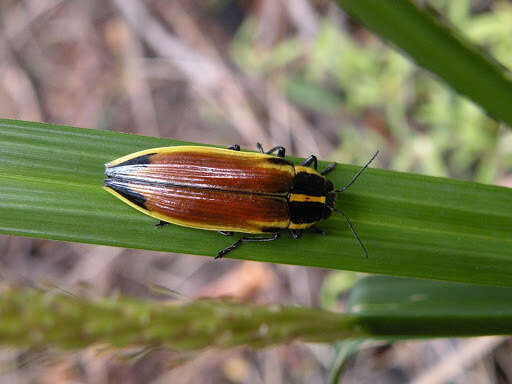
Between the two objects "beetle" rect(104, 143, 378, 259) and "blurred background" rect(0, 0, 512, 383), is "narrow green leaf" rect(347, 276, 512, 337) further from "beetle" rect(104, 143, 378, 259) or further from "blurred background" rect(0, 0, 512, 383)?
"blurred background" rect(0, 0, 512, 383)

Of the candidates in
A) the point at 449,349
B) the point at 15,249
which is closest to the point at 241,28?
the point at 15,249

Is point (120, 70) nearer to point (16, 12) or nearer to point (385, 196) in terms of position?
point (16, 12)


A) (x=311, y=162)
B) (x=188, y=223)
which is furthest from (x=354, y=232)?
(x=188, y=223)

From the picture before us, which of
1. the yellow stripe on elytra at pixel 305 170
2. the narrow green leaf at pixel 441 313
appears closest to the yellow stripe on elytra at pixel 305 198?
the yellow stripe on elytra at pixel 305 170

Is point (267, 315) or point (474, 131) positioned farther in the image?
point (474, 131)

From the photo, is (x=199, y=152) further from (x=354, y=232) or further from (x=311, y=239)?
(x=354, y=232)
